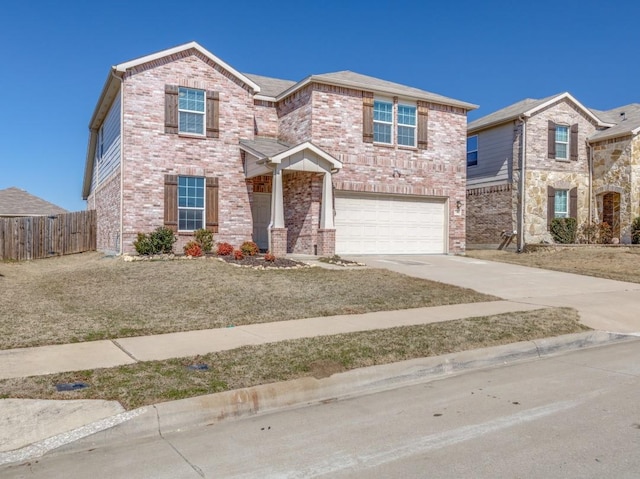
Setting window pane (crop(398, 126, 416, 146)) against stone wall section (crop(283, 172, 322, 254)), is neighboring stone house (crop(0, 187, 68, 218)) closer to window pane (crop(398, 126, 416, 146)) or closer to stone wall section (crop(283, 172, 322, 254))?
stone wall section (crop(283, 172, 322, 254))

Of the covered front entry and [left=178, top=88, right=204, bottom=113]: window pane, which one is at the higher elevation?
[left=178, top=88, right=204, bottom=113]: window pane

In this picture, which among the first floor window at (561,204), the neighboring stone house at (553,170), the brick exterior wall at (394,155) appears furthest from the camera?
the first floor window at (561,204)

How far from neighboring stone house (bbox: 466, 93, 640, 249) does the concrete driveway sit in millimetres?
5968

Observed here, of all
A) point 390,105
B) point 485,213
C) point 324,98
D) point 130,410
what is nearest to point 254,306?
point 130,410

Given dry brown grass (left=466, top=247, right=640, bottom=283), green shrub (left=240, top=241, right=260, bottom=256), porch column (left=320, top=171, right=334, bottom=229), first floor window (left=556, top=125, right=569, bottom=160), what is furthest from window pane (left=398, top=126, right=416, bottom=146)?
first floor window (left=556, top=125, right=569, bottom=160)

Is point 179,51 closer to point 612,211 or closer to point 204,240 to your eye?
point 204,240

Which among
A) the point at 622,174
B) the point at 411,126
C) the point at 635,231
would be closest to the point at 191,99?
the point at 411,126

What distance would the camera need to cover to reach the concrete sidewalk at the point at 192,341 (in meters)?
6.32

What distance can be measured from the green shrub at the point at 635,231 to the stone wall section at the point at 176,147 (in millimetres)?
16325

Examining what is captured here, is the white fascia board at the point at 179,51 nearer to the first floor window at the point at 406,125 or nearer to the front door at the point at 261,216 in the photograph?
the front door at the point at 261,216

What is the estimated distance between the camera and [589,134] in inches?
1004

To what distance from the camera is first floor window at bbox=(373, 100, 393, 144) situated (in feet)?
67.8

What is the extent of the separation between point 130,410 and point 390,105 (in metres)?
17.9

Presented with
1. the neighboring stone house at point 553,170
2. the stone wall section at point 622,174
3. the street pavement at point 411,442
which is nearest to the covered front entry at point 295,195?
the neighboring stone house at point 553,170
